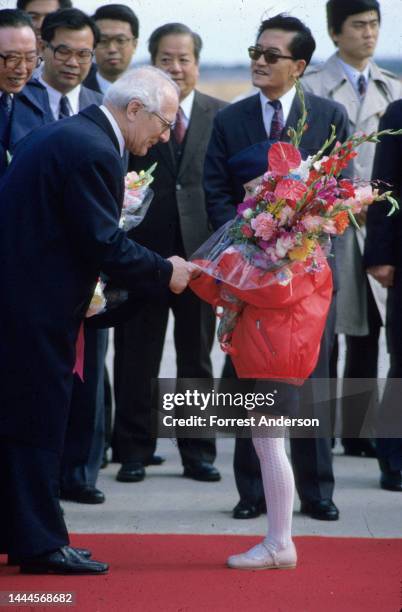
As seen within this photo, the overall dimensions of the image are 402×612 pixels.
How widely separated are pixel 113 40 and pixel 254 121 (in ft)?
5.44

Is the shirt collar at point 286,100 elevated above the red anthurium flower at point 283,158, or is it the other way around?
the shirt collar at point 286,100

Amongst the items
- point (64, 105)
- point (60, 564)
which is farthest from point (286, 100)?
point (60, 564)

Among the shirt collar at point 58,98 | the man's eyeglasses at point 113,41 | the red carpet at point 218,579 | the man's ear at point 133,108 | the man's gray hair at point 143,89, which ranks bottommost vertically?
the red carpet at point 218,579

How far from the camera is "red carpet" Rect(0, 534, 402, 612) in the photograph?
4.44 metres

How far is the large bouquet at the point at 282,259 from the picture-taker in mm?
4711

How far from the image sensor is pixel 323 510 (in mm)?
5695

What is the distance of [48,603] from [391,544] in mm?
1564

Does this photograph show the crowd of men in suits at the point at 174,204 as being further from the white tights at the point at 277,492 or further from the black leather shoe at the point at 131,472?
the white tights at the point at 277,492

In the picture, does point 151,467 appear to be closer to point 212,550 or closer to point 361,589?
point 212,550

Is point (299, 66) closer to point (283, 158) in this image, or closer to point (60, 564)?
point (283, 158)

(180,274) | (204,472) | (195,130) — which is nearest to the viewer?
(180,274)

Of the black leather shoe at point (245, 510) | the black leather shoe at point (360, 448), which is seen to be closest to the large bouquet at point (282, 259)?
the black leather shoe at point (245, 510)

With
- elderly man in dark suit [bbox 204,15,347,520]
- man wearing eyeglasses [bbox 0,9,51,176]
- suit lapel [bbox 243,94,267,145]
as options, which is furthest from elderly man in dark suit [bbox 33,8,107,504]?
suit lapel [bbox 243,94,267,145]

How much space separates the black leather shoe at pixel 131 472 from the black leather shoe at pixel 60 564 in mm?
1587
